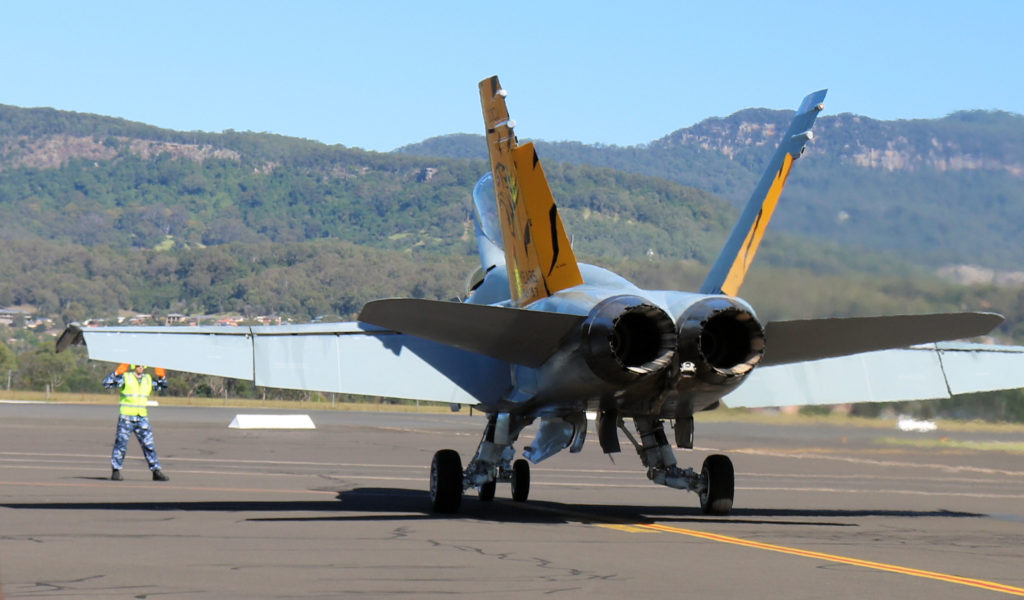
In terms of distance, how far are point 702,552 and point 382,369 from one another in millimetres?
6088

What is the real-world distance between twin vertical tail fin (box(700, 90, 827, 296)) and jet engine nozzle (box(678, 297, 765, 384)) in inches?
92.3

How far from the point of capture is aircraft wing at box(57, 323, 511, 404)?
612 inches

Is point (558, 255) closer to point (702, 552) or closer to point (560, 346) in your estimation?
point (560, 346)

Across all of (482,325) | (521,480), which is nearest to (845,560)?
(482,325)

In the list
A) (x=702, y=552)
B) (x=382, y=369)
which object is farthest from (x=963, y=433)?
(x=702, y=552)

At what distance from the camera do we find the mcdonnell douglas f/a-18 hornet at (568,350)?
537 inches

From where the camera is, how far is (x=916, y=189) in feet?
82.3

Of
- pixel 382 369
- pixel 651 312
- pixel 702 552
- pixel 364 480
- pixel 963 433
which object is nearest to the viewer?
pixel 702 552

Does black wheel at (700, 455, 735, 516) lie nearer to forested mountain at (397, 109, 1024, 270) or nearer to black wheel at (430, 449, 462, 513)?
black wheel at (430, 449, 462, 513)

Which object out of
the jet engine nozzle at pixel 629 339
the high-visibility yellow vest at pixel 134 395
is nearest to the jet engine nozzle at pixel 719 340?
the jet engine nozzle at pixel 629 339

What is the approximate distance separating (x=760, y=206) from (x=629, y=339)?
3.37 m

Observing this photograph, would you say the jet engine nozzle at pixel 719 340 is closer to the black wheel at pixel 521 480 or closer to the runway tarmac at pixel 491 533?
the runway tarmac at pixel 491 533

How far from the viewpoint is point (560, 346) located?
14.2m

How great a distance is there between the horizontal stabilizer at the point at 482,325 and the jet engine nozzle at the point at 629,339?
0.33m
